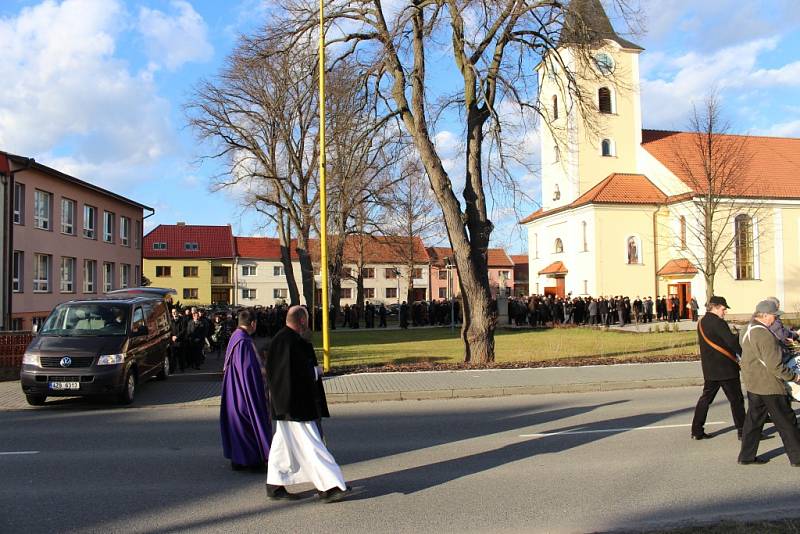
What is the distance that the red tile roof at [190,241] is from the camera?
75.1 metres

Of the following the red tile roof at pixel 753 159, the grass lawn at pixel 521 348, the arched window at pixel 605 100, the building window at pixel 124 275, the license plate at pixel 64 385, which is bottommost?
the grass lawn at pixel 521 348

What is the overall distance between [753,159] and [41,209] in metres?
46.3

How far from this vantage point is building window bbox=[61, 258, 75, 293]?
30922mm

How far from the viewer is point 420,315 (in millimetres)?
38562

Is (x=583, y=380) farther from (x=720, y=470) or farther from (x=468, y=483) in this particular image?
(x=468, y=483)

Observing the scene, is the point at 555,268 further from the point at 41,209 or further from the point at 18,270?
the point at 18,270

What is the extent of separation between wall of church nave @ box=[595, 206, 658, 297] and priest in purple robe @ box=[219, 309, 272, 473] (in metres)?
41.9

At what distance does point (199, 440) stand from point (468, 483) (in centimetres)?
395

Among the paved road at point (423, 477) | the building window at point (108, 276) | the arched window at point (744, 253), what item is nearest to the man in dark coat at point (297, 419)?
the paved road at point (423, 477)

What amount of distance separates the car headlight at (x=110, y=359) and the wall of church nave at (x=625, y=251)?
3906cm

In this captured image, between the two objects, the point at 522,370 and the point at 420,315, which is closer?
the point at 522,370

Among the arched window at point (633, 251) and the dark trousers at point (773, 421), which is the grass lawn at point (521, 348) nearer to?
the dark trousers at point (773, 421)

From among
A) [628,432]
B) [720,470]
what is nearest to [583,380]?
[628,432]

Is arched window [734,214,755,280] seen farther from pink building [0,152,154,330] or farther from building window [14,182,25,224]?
building window [14,182,25,224]
